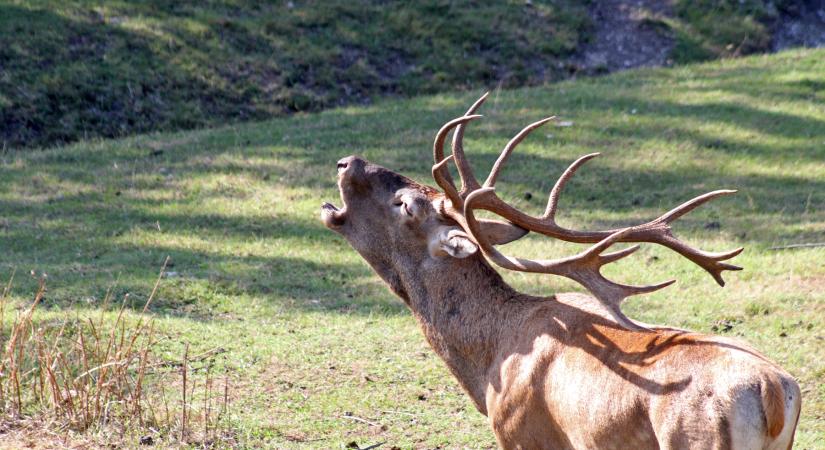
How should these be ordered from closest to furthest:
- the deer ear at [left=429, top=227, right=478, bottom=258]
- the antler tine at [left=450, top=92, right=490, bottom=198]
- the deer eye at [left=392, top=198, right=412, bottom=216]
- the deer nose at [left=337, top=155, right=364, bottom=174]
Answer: the deer ear at [left=429, top=227, right=478, bottom=258], the antler tine at [left=450, top=92, right=490, bottom=198], the deer eye at [left=392, top=198, right=412, bottom=216], the deer nose at [left=337, top=155, right=364, bottom=174]

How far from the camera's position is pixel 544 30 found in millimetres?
18125

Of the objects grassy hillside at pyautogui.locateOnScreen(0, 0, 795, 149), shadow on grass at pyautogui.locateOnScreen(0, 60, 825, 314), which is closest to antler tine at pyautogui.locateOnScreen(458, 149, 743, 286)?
shadow on grass at pyautogui.locateOnScreen(0, 60, 825, 314)

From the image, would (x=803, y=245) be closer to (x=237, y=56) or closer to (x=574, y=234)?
(x=574, y=234)

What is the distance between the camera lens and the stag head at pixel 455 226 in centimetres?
517

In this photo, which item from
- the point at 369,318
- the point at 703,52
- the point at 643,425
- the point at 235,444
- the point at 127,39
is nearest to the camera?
the point at 643,425

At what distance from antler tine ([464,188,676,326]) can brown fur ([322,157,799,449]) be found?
11 centimetres

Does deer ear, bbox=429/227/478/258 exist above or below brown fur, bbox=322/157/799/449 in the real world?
above

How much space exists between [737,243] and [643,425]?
583cm

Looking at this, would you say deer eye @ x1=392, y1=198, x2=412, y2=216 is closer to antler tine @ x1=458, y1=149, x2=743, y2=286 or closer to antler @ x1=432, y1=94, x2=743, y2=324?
antler @ x1=432, y1=94, x2=743, y2=324

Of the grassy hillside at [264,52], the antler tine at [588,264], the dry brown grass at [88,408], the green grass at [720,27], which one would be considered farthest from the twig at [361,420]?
the green grass at [720,27]

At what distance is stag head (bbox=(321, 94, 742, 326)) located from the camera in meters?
5.17

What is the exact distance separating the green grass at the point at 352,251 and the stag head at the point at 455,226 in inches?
54.0

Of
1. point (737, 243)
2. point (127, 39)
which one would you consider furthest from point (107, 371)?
point (127, 39)

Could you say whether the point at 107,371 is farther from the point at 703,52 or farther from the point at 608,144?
the point at 703,52
